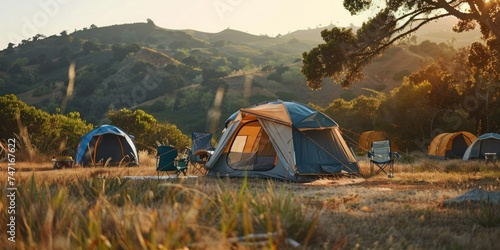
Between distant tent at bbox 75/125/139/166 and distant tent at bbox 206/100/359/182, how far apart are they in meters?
4.92

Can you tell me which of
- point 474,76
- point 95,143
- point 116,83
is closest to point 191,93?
point 116,83

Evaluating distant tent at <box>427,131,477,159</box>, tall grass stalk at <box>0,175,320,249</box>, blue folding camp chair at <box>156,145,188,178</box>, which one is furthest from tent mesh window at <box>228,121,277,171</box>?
distant tent at <box>427,131,477,159</box>

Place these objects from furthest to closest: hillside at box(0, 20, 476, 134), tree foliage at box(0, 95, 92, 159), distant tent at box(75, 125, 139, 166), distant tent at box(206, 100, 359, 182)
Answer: hillside at box(0, 20, 476, 134), tree foliage at box(0, 95, 92, 159), distant tent at box(75, 125, 139, 166), distant tent at box(206, 100, 359, 182)

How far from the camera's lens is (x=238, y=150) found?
13.4 metres

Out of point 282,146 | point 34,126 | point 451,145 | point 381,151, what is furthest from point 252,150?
point 451,145

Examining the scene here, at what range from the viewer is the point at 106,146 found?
57.5 feet

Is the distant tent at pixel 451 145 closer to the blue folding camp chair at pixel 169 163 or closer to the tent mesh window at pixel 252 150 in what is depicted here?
the tent mesh window at pixel 252 150

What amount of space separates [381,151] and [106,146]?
914cm

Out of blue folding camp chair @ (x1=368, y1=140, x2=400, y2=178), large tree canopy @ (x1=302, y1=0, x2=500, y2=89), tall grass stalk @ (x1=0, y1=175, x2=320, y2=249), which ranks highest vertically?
large tree canopy @ (x1=302, y1=0, x2=500, y2=89)

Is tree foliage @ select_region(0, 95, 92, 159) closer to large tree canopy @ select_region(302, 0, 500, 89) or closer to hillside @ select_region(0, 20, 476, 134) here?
large tree canopy @ select_region(302, 0, 500, 89)

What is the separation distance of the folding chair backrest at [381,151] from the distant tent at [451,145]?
11421 millimetres

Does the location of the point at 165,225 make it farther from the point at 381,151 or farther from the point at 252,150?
the point at 381,151

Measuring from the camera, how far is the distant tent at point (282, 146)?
1216 cm

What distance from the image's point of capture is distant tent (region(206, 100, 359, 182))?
39.9ft
